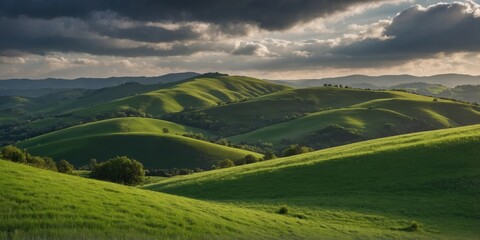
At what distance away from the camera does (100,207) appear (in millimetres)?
25312

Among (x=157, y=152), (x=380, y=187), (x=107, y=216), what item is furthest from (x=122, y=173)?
(x=157, y=152)

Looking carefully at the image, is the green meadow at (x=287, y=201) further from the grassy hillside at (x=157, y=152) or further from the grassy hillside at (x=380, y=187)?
the grassy hillside at (x=157, y=152)

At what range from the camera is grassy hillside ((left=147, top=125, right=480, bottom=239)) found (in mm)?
39169

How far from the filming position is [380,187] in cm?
4997

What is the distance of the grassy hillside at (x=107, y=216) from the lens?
817 inches

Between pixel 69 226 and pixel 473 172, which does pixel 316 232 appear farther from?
pixel 473 172

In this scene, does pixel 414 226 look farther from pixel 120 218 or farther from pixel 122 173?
pixel 122 173

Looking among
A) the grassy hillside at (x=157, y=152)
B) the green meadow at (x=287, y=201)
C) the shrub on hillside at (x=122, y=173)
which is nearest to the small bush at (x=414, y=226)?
the green meadow at (x=287, y=201)

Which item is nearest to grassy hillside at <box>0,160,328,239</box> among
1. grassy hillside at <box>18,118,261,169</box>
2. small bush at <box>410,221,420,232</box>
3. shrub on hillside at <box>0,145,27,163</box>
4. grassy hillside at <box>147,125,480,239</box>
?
small bush at <box>410,221,420,232</box>

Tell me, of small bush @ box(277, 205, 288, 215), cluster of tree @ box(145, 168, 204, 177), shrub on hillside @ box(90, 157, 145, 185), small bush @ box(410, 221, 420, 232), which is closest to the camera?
small bush @ box(410, 221, 420, 232)

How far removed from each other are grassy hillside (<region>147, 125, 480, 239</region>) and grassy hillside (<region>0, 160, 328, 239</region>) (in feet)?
31.8

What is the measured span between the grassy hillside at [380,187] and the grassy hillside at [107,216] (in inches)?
381

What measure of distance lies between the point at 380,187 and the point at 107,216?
35193 mm

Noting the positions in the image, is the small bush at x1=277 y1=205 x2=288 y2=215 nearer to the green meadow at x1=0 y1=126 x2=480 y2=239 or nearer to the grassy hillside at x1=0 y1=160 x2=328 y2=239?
the green meadow at x1=0 y1=126 x2=480 y2=239
